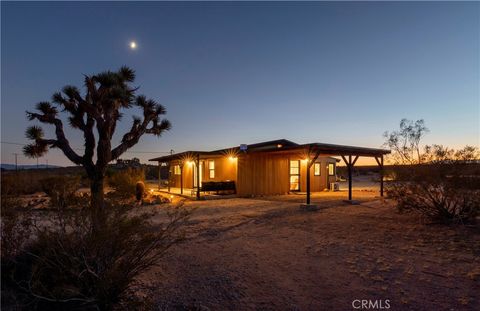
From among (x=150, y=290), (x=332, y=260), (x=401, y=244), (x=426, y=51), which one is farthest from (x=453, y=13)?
(x=150, y=290)

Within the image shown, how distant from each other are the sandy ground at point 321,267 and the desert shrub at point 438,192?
0.56 meters

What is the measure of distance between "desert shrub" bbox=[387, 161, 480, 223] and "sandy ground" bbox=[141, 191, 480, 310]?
1.83ft

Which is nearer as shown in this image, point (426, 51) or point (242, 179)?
point (426, 51)

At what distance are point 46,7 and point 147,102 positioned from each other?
158 inches

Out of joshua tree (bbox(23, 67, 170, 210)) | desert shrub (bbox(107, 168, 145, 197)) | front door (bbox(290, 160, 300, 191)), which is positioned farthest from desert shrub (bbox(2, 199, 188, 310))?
front door (bbox(290, 160, 300, 191))

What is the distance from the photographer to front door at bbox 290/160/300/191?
1878 cm

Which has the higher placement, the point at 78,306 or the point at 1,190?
the point at 1,190

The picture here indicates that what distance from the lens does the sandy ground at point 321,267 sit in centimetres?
344

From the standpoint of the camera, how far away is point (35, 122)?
9227mm

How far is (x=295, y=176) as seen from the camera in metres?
18.9

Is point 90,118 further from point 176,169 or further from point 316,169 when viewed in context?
point 316,169

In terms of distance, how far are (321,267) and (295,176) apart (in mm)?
14485

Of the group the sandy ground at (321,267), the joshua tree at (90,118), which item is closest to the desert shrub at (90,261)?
the sandy ground at (321,267)

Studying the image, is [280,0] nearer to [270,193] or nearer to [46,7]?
[46,7]
